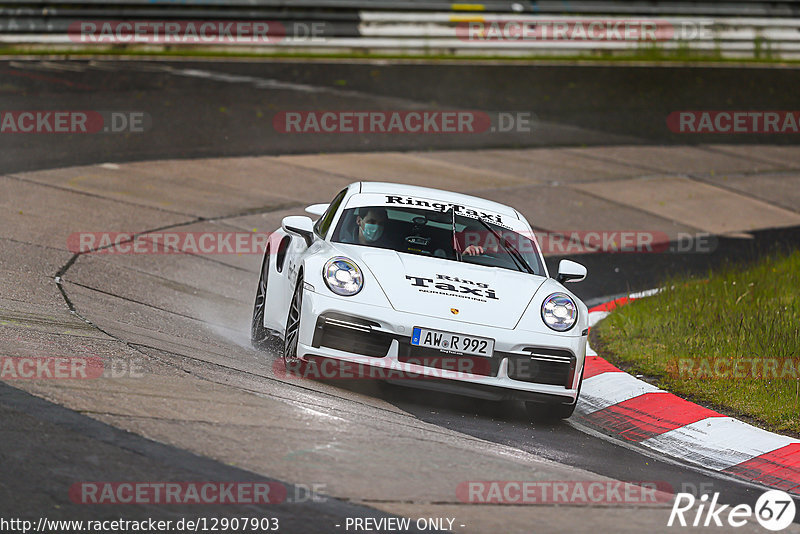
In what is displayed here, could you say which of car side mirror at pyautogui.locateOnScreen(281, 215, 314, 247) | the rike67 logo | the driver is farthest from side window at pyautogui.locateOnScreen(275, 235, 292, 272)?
the rike67 logo

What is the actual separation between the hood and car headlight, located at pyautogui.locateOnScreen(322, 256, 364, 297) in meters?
0.10

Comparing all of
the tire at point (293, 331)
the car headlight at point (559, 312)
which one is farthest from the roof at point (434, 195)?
the car headlight at point (559, 312)

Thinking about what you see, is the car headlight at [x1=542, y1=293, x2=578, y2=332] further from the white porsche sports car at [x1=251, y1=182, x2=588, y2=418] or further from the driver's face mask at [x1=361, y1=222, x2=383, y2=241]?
the driver's face mask at [x1=361, y1=222, x2=383, y2=241]

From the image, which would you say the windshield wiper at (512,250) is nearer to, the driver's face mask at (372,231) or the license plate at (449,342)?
the driver's face mask at (372,231)

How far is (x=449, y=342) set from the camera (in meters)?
6.77

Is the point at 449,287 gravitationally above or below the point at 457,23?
below

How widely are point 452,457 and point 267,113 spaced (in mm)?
13702

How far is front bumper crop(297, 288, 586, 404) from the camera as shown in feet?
22.2

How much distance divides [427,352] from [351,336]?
47 centimetres

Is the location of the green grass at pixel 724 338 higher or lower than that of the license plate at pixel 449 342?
lower

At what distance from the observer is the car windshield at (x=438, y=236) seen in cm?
784

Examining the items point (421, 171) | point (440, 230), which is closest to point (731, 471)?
point (440, 230)

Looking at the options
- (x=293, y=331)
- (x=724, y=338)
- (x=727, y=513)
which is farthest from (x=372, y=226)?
(x=727, y=513)

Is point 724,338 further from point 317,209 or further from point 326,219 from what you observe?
point 317,209
